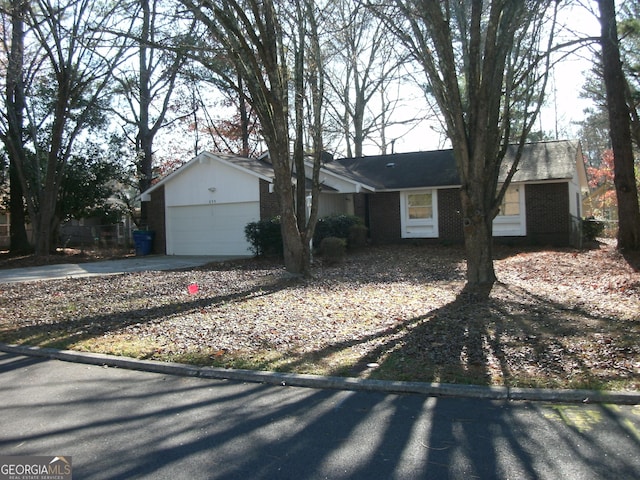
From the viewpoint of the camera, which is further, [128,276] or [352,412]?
[128,276]

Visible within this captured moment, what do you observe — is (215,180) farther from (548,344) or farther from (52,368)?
(548,344)

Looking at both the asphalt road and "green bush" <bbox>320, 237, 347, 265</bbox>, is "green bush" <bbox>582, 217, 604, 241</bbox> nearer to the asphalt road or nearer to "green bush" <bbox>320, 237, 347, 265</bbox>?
"green bush" <bbox>320, 237, 347, 265</bbox>

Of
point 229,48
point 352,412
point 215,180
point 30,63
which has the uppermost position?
point 30,63

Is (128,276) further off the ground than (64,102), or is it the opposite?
(64,102)

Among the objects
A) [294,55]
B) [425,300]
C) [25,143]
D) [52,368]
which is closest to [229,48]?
[294,55]

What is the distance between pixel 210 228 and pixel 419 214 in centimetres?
884

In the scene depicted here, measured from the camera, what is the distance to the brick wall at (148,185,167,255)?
23.5m

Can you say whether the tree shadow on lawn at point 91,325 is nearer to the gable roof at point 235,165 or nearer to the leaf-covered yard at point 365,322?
the leaf-covered yard at point 365,322

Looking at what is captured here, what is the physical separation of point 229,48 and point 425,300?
6797mm

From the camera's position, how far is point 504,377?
546cm

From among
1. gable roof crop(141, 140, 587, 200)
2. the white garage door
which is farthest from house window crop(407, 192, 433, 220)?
the white garage door

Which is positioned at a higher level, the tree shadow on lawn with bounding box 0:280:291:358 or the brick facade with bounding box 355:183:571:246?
the brick facade with bounding box 355:183:571:246

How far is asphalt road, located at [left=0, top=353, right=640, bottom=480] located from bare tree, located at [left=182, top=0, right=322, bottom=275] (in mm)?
7542

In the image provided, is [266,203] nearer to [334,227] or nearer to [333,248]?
[334,227]
